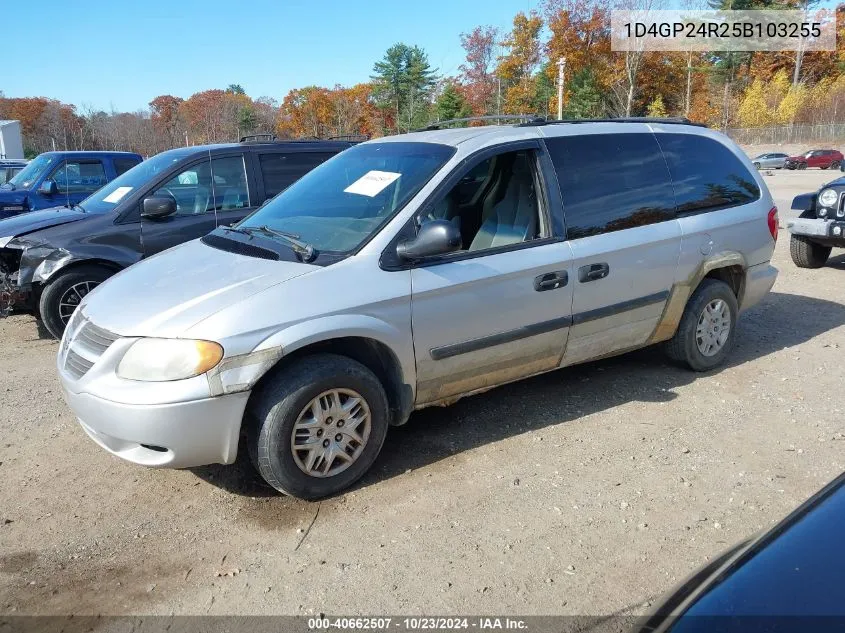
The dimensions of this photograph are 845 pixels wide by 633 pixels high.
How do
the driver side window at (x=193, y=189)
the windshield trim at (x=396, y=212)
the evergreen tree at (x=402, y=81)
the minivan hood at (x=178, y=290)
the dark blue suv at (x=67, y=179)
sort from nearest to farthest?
the minivan hood at (x=178, y=290) < the windshield trim at (x=396, y=212) < the driver side window at (x=193, y=189) < the dark blue suv at (x=67, y=179) < the evergreen tree at (x=402, y=81)

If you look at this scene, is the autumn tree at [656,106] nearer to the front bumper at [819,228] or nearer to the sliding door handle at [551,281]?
the front bumper at [819,228]

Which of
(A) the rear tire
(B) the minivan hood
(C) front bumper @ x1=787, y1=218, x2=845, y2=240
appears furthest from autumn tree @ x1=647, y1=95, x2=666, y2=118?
(B) the minivan hood

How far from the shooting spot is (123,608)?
2.77 metres

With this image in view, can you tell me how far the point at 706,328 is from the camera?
518 cm

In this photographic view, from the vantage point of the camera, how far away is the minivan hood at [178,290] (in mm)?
3234

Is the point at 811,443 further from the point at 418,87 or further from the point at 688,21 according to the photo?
the point at 418,87

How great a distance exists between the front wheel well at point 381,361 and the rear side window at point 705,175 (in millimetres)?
2535

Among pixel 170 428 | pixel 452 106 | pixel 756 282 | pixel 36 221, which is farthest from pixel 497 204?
pixel 452 106

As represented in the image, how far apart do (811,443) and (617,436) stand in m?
1.14

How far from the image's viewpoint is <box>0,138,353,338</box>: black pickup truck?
6238 millimetres

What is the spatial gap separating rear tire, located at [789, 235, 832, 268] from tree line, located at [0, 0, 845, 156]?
34.7 m

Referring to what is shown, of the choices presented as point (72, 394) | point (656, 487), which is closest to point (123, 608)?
point (72, 394)

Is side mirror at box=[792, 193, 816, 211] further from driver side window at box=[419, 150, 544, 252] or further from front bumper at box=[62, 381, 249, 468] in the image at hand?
front bumper at box=[62, 381, 249, 468]

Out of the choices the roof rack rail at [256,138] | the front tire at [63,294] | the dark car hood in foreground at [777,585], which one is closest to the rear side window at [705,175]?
the dark car hood in foreground at [777,585]
